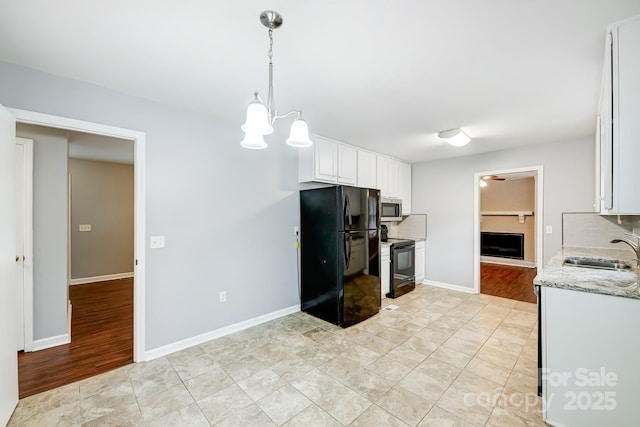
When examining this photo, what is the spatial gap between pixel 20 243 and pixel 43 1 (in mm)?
2386

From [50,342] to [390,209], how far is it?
4.79m

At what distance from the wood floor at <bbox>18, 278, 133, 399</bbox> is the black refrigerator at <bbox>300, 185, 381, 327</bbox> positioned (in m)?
2.05

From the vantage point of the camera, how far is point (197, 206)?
2.74 metres

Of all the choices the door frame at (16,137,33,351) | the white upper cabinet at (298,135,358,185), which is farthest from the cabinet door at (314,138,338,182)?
the door frame at (16,137,33,351)

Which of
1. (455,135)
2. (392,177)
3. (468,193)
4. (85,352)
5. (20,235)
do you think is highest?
(455,135)

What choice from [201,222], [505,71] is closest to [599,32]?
[505,71]

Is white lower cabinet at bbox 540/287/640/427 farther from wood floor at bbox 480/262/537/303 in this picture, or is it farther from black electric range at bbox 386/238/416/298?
wood floor at bbox 480/262/537/303

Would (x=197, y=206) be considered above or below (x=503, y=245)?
above

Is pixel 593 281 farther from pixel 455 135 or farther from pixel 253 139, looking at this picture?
pixel 253 139

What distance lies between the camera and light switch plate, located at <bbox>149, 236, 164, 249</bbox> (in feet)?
8.08

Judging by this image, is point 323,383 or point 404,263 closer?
point 323,383

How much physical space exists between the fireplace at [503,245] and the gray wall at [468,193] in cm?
367

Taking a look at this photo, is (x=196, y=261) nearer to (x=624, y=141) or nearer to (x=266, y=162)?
(x=266, y=162)

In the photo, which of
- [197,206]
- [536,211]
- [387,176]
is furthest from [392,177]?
[197,206]
